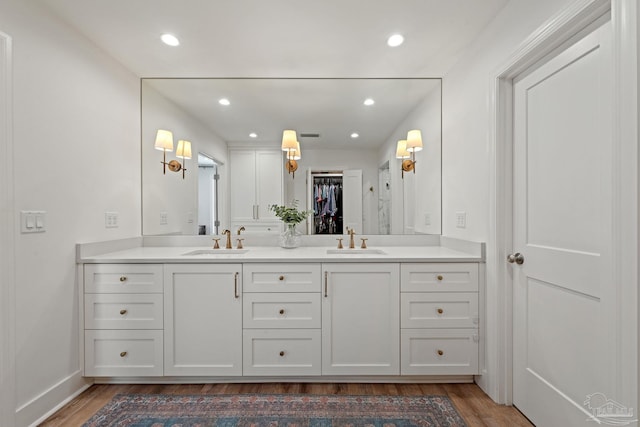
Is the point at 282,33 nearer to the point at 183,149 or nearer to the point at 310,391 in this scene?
the point at 183,149

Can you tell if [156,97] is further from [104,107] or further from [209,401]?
[209,401]

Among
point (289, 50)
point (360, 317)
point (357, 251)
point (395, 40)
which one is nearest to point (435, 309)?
point (360, 317)

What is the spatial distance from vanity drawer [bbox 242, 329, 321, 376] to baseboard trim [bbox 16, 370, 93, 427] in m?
1.05

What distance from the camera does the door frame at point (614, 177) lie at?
1.04m

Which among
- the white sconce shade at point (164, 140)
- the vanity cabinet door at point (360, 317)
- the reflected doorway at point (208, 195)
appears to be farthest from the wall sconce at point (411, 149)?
the white sconce shade at point (164, 140)

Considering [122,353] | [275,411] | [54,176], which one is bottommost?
[275,411]

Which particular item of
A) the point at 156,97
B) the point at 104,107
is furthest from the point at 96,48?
the point at 156,97

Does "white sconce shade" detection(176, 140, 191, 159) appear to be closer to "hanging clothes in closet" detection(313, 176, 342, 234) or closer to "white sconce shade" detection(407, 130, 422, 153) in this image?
"hanging clothes in closet" detection(313, 176, 342, 234)

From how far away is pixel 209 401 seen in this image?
1881 millimetres

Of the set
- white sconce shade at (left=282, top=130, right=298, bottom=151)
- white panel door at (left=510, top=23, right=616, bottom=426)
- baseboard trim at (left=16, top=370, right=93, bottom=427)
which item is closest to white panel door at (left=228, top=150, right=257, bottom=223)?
white sconce shade at (left=282, top=130, right=298, bottom=151)

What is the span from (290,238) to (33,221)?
156 cm

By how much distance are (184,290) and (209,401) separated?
2.24 feet

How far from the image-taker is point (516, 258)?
69.4 inches

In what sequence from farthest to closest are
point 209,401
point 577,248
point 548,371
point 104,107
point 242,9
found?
1. point 104,107
2. point 209,401
3. point 242,9
4. point 548,371
5. point 577,248
